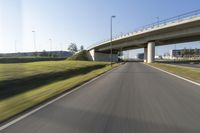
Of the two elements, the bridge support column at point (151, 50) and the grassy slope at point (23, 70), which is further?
the bridge support column at point (151, 50)

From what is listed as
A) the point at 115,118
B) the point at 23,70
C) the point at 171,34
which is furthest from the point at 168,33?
the point at 115,118

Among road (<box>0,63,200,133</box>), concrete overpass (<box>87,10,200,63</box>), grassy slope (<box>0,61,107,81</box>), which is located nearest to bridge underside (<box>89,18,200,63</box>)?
concrete overpass (<box>87,10,200,63</box>)

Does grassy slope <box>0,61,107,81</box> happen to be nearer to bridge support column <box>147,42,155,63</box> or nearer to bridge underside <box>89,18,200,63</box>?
bridge underside <box>89,18,200,63</box>

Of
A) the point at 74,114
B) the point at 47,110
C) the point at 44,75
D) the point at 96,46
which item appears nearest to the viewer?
the point at 74,114

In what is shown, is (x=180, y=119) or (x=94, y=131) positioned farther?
(x=180, y=119)

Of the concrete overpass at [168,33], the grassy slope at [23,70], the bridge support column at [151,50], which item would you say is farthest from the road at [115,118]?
the bridge support column at [151,50]

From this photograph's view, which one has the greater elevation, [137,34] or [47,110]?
[137,34]

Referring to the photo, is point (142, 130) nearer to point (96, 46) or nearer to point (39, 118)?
point (39, 118)

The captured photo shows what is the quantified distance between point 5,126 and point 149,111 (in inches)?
164

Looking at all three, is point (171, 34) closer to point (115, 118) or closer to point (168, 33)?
point (168, 33)

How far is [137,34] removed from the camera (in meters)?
69.2

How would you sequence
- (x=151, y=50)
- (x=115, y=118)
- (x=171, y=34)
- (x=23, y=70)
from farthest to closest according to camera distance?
(x=151, y=50)
(x=171, y=34)
(x=23, y=70)
(x=115, y=118)

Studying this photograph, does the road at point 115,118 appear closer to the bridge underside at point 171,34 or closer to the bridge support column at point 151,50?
the bridge underside at point 171,34

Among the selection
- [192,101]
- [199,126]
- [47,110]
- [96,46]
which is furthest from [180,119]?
[96,46]
